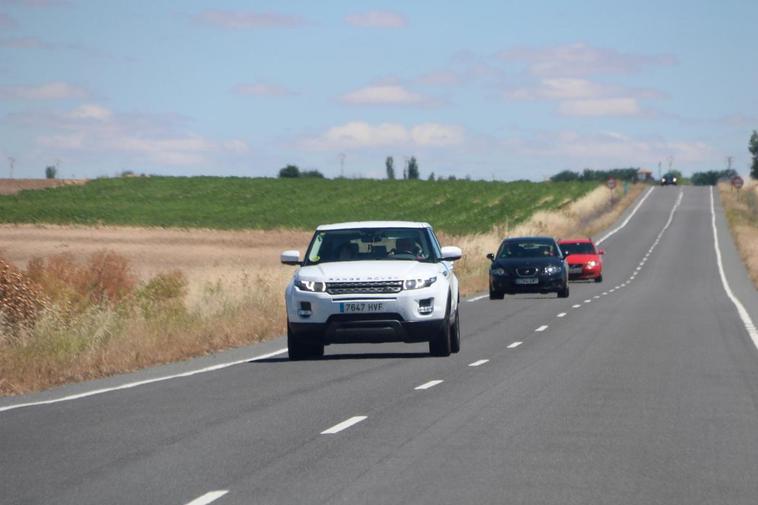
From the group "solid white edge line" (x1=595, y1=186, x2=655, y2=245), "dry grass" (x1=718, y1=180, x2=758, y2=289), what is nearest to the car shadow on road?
"dry grass" (x1=718, y1=180, x2=758, y2=289)

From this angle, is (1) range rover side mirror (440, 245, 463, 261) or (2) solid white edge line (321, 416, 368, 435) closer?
(2) solid white edge line (321, 416, 368, 435)

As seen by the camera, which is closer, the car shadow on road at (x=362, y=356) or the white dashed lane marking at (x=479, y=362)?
the white dashed lane marking at (x=479, y=362)

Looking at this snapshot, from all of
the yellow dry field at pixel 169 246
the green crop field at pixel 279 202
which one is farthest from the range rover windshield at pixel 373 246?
the green crop field at pixel 279 202

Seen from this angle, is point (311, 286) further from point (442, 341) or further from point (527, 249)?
point (527, 249)

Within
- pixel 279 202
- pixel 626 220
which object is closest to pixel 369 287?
pixel 626 220

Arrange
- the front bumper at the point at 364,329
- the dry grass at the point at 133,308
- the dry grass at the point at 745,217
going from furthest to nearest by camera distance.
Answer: the dry grass at the point at 745,217
the front bumper at the point at 364,329
the dry grass at the point at 133,308

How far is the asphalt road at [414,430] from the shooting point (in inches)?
368

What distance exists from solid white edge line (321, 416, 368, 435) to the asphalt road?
0.13 feet

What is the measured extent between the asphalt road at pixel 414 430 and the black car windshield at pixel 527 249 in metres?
16.5

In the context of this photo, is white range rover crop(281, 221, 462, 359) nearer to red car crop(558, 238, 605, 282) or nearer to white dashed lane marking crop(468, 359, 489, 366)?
white dashed lane marking crop(468, 359, 489, 366)

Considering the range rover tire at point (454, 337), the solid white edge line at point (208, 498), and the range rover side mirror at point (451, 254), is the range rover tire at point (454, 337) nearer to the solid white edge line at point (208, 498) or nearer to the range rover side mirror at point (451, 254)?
the range rover side mirror at point (451, 254)

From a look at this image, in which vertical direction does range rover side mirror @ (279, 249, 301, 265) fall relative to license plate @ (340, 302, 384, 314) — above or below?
above

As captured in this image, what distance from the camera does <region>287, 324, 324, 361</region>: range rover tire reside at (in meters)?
19.6

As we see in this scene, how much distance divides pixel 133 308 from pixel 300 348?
28.3ft
